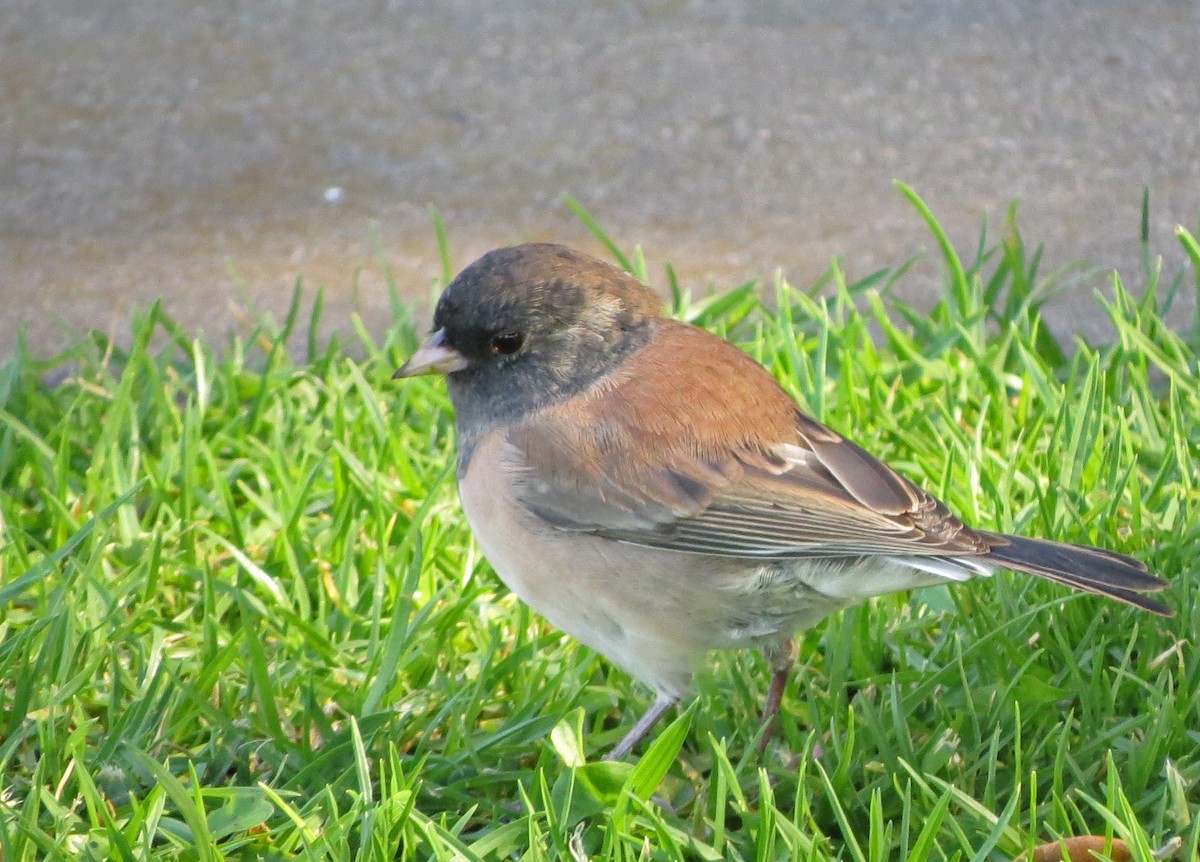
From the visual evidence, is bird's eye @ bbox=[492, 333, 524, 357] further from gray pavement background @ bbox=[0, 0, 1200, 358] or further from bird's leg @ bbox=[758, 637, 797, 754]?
gray pavement background @ bbox=[0, 0, 1200, 358]

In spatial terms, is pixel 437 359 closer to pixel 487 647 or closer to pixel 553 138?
pixel 487 647

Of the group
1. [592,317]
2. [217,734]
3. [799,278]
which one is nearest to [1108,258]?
[799,278]

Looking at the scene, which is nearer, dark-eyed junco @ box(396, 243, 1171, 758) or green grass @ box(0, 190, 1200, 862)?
green grass @ box(0, 190, 1200, 862)

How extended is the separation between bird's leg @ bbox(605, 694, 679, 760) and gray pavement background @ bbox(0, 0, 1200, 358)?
5.88 ft

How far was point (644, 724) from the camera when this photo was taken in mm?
2684

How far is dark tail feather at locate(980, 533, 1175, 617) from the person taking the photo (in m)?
2.41

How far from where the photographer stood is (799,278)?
435 cm

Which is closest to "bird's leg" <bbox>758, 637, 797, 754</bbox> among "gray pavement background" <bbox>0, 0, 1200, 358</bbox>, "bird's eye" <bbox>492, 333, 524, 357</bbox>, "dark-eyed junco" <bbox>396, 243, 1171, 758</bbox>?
"dark-eyed junco" <bbox>396, 243, 1171, 758</bbox>

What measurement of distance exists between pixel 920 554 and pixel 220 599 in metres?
1.35

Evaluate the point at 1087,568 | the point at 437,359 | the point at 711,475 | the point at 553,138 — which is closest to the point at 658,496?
the point at 711,475

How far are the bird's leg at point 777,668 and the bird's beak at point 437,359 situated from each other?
29.7 inches

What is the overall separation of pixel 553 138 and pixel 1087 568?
10.5ft

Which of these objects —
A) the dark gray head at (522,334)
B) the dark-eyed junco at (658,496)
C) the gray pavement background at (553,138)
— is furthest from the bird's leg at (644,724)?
the gray pavement background at (553,138)

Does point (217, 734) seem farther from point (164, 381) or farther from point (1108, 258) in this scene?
point (1108, 258)
